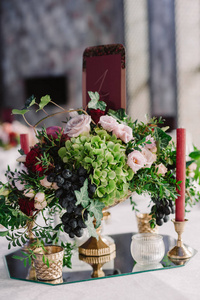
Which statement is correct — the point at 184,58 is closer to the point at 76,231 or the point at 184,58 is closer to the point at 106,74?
the point at 106,74

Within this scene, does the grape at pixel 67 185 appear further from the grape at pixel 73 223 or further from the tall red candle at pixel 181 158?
the tall red candle at pixel 181 158

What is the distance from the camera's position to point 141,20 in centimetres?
650

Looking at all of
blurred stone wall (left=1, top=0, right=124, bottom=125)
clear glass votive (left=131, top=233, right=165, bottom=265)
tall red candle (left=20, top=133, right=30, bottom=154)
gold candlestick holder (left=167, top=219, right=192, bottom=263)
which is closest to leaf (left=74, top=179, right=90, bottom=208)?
clear glass votive (left=131, top=233, right=165, bottom=265)

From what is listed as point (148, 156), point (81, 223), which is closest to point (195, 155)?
point (148, 156)

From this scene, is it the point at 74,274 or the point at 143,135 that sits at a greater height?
the point at 143,135

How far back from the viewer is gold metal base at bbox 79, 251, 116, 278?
95cm

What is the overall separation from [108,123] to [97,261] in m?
0.37

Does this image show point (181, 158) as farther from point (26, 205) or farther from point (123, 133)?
point (26, 205)

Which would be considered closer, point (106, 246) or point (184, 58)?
point (106, 246)

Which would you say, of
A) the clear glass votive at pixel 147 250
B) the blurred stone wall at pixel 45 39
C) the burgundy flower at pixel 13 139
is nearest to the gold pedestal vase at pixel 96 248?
the clear glass votive at pixel 147 250

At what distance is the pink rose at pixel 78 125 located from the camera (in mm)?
964

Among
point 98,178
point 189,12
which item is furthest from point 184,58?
Answer: point 98,178

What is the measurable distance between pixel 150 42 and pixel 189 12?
0.91 meters

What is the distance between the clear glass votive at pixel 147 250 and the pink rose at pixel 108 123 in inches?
11.8
